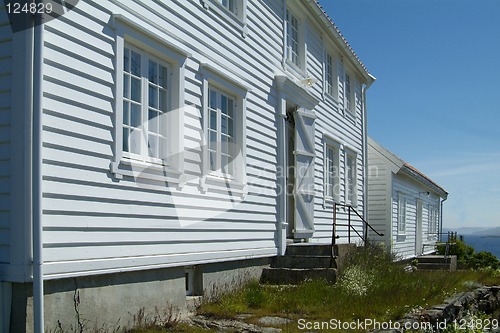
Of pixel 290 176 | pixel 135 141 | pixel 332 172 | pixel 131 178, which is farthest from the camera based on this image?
pixel 332 172

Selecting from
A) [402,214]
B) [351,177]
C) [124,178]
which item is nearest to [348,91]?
[351,177]

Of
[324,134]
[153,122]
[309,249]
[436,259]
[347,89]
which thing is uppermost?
[347,89]

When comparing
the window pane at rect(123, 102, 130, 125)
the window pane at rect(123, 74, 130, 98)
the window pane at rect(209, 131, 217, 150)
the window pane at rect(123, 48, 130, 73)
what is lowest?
the window pane at rect(209, 131, 217, 150)

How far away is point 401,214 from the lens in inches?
941

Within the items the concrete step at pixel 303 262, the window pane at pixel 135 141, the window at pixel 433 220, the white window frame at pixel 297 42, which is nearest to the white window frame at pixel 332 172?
the white window frame at pixel 297 42

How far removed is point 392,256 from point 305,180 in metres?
3.42

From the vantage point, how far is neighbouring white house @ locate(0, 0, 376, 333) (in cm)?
575

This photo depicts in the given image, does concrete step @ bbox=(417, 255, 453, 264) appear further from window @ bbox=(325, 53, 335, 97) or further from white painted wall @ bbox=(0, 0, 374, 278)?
white painted wall @ bbox=(0, 0, 374, 278)

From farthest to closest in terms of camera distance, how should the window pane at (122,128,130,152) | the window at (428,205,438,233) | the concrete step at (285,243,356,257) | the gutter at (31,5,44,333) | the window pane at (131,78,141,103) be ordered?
1. the window at (428,205,438,233)
2. the concrete step at (285,243,356,257)
3. the window pane at (131,78,141,103)
4. the window pane at (122,128,130,152)
5. the gutter at (31,5,44,333)

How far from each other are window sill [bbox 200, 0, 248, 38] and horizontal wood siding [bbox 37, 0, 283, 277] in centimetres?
11

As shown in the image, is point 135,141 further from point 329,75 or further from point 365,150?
point 365,150

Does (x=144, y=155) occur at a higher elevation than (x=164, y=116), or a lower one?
lower

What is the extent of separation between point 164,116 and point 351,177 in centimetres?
1120

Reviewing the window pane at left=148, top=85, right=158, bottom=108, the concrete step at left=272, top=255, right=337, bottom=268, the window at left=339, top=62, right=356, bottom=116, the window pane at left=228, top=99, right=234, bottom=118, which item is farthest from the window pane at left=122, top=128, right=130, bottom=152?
the window at left=339, top=62, right=356, bottom=116
